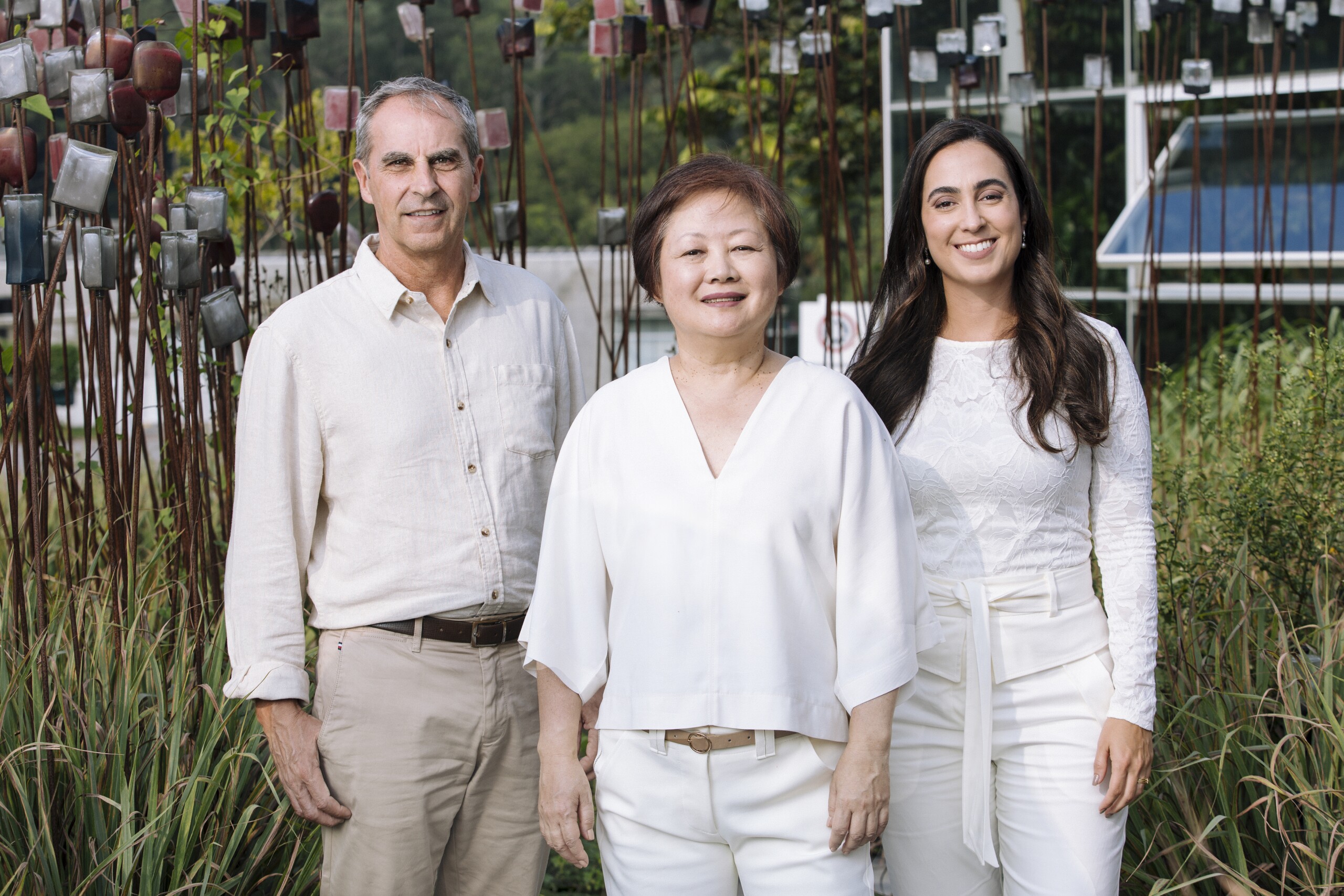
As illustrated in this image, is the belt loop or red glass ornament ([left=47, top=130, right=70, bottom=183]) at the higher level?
red glass ornament ([left=47, top=130, right=70, bottom=183])

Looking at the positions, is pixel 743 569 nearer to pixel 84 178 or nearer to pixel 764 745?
pixel 764 745

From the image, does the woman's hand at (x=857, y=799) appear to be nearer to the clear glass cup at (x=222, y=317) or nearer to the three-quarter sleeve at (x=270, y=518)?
the three-quarter sleeve at (x=270, y=518)

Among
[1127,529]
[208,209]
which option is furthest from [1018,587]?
[208,209]

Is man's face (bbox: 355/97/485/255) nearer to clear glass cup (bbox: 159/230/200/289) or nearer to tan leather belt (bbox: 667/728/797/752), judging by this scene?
clear glass cup (bbox: 159/230/200/289)

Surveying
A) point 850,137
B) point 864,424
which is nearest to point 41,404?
point 864,424

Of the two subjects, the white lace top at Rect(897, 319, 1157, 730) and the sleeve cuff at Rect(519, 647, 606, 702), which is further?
the white lace top at Rect(897, 319, 1157, 730)

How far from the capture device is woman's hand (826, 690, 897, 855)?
5.41 feet

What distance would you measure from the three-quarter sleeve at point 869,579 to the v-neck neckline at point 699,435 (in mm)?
120

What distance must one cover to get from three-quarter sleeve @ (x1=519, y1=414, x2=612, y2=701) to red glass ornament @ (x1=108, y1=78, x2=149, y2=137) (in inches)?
52.2

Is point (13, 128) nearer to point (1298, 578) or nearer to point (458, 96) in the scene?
point (458, 96)

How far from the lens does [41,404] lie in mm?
2672

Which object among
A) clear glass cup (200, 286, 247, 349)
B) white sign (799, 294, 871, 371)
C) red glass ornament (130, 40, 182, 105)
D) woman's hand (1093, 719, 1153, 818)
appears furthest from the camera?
white sign (799, 294, 871, 371)

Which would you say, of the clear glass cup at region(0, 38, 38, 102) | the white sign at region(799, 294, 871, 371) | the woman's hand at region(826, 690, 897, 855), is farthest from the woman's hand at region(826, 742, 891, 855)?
the white sign at region(799, 294, 871, 371)

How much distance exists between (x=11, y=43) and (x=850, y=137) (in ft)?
31.4
